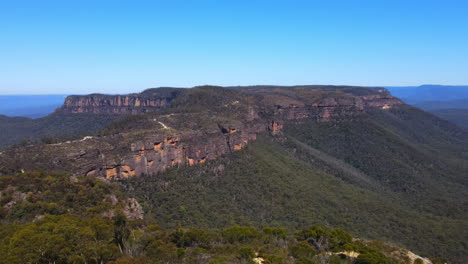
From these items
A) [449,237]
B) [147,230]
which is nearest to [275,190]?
[449,237]

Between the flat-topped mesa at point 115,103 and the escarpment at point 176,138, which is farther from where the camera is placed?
the flat-topped mesa at point 115,103

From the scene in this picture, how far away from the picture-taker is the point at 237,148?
264 ft

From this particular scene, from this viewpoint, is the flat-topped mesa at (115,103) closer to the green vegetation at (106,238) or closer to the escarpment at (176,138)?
the escarpment at (176,138)

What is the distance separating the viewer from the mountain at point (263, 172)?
50.8 metres

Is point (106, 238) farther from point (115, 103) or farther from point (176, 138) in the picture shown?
point (115, 103)

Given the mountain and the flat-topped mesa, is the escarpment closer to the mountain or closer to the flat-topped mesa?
the mountain

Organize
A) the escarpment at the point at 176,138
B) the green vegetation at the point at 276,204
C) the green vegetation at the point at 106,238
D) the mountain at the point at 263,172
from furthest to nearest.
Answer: the green vegetation at the point at 276,204
the mountain at the point at 263,172
the escarpment at the point at 176,138
the green vegetation at the point at 106,238

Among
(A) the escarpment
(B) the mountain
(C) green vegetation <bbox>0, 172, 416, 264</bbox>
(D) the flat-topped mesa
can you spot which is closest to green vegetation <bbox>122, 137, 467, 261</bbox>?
(B) the mountain

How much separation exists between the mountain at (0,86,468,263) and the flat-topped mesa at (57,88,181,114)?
41851 millimetres

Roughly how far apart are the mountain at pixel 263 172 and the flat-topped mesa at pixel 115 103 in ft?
137

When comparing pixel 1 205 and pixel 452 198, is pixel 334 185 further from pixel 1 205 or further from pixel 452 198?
pixel 1 205

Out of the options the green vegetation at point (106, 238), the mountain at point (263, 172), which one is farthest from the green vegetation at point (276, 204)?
the green vegetation at point (106, 238)

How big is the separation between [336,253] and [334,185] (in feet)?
147

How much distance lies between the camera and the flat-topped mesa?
531 ft
